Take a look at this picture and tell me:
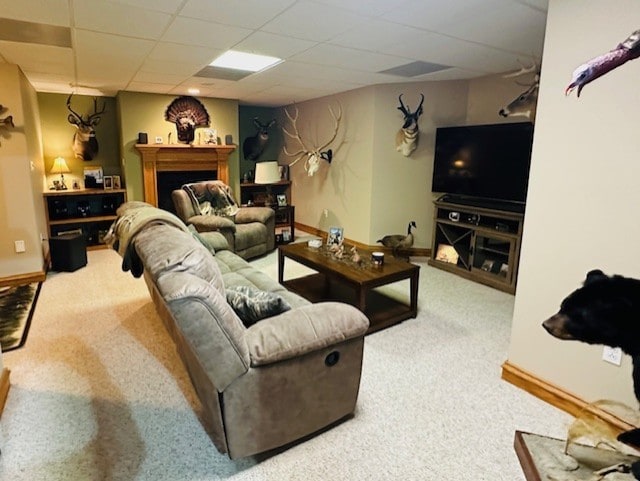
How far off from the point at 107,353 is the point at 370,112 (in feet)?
13.7

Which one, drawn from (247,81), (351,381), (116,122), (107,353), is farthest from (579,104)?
(116,122)

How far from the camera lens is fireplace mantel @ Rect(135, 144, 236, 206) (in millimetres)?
5730

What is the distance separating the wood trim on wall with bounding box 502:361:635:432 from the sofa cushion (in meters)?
1.88

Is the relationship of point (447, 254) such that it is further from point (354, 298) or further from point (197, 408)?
point (197, 408)

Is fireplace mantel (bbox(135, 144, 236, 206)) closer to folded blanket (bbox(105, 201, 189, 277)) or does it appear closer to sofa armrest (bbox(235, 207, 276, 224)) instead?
sofa armrest (bbox(235, 207, 276, 224))

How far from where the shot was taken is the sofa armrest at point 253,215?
5.18 meters

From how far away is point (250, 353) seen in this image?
1615 mm

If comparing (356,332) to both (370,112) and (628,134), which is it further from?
(370,112)

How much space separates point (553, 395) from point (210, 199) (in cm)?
446

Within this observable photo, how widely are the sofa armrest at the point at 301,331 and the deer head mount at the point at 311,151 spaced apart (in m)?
4.50

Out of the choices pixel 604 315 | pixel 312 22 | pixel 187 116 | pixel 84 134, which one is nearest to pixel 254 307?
pixel 604 315

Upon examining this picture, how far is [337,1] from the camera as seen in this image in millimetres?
2314

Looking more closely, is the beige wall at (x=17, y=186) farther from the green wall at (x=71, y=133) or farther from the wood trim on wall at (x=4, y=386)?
the wood trim on wall at (x=4, y=386)

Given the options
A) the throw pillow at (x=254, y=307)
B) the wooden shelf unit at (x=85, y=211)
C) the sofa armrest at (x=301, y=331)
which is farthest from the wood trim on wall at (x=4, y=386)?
the wooden shelf unit at (x=85, y=211)
